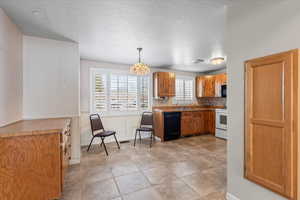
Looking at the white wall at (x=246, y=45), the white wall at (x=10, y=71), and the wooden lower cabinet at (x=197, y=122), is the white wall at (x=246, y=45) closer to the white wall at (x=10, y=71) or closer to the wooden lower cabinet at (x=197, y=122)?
the white wall at (x=10, y=71)

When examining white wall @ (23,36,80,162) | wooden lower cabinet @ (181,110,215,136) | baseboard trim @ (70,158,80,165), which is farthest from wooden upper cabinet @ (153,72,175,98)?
baseboard trim @ (70,158,80,165)

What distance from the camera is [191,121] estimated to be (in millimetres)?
5141

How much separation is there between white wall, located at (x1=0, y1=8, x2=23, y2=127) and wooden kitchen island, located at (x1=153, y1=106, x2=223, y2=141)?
335 cm

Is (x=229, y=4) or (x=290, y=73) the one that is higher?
(x=229, y=4)

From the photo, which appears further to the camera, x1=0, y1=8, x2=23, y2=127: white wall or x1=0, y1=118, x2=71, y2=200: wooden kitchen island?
x1=0, y1=8, x2=23, y2=127: white wall

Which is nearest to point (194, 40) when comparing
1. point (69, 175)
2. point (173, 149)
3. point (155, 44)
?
point (155, 44)

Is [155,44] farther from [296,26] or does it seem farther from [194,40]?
[296,26]

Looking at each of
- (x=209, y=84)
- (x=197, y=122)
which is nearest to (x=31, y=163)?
(x=197, y=122)

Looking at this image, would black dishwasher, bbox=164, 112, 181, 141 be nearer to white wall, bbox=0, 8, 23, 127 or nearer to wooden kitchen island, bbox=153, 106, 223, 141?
wooden kitchen island, bbox=153, 106, 223, 141

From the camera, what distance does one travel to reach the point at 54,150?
181cm

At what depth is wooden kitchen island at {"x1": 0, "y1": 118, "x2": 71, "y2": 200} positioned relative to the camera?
1628 millimetres

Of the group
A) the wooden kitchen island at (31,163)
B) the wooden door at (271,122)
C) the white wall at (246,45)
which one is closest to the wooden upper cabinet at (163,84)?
the white wall at (246,45)

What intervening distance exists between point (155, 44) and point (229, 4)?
1.54 m

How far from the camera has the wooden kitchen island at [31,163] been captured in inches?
64.1
